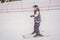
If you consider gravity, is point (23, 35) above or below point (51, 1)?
below

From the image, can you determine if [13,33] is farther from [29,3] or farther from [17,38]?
[29,3]

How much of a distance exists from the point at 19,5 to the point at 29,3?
87 mm

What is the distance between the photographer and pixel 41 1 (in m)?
1.56

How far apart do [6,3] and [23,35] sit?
0.31m

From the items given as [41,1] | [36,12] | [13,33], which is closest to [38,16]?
[36,12]

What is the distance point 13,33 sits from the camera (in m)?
1.51

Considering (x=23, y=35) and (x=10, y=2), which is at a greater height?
(x=10, y=2)

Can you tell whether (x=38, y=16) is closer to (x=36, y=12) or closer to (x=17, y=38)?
(x=36, y=12)

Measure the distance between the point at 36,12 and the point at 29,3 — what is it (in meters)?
0.11

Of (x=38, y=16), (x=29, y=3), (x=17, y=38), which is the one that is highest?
(x=29, y=3)

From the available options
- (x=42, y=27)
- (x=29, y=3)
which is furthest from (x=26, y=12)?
(x=42, y=27)

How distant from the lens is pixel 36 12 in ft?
4.97

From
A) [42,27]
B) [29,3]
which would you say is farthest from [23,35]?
[29,3]

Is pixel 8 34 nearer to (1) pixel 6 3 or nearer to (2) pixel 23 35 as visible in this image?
(2) pixel 23 35
